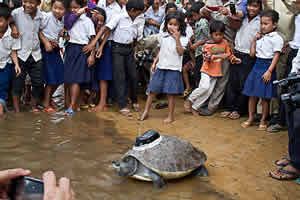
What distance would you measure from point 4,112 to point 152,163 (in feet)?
9.62

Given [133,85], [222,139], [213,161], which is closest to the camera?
[213,161]

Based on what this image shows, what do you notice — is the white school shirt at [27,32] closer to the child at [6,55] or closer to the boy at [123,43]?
the child at [6,55]

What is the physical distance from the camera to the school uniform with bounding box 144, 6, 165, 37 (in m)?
6.62

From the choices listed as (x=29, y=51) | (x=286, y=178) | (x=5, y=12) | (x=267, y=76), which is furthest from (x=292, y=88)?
(x=5, y=12)

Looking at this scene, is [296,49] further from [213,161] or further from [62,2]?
[62,2]

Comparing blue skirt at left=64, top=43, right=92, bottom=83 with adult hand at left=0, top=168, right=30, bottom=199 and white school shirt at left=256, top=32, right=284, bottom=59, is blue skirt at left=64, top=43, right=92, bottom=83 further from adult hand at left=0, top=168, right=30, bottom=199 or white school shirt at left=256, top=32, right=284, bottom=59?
adult hand at left=0, top=168, right=30, bottom=199

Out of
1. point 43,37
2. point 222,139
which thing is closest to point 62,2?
point 43,37

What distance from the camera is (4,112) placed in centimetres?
468

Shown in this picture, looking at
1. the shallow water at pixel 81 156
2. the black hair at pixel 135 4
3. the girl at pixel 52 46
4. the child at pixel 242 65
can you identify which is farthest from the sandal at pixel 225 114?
the girl at pixel 52 46

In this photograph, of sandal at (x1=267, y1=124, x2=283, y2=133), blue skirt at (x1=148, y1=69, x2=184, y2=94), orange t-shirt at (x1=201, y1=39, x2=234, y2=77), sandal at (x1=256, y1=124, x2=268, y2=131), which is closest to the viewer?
sandal at (x1=267, y1=124, x2=283, y2=133)

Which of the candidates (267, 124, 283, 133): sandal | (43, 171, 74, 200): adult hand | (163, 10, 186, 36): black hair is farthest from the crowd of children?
(43, 171, 74, 200): adult hand

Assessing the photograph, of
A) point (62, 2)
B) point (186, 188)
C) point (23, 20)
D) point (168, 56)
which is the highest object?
point (62, 2)

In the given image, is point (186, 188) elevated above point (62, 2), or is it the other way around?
point (62, 2)

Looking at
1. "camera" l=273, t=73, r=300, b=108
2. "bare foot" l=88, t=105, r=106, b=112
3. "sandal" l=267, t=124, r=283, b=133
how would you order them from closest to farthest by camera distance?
"camera" l=273, t=73, r=300, b=108 → "sandal" l=267, t=124, r=283, b=133 → "bare foot" l=88, t=105, r=106, b=112
